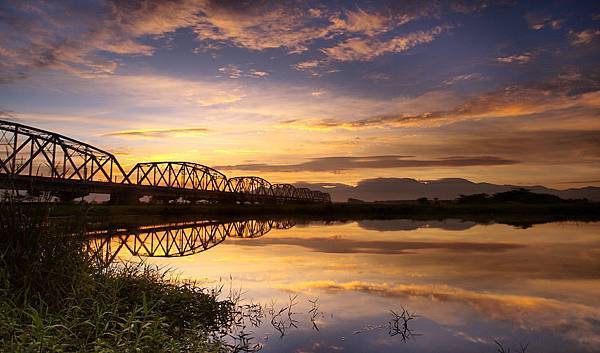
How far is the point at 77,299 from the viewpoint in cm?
777

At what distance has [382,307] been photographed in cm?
1002

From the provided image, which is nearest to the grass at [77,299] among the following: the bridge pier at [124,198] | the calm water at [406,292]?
the calm water at [406,292]

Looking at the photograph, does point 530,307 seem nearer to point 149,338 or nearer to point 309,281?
point 309,281

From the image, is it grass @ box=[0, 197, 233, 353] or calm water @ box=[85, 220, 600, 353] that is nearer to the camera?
grass @ box=[0, 197, 233, 353]

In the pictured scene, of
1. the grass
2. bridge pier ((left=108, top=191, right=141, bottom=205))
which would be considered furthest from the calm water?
bridge pier ((left=108, top=191, right=141, bottom=205))

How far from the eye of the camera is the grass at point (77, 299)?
6.30 meters

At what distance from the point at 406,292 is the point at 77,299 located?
769 centimetres

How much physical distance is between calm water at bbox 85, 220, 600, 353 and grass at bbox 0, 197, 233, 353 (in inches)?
44.4

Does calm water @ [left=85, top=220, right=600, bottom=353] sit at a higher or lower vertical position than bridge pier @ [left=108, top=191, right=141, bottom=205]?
lower

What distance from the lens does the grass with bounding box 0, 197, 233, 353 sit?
248 inches

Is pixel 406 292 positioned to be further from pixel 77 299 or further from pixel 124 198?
pixel 124 198

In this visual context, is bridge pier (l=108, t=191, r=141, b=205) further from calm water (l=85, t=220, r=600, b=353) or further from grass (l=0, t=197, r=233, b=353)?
grass (l=0, t=197, r=233, b=353)

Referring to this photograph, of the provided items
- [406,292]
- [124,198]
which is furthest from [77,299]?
[124,198]

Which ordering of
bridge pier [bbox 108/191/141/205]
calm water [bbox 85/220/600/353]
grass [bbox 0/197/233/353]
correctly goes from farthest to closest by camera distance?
1. bridge pier [bbox 108/191/141/205]
2. calm water [bbox 85/220/600/353]
3. grass [bbox 0/197/233/353]
